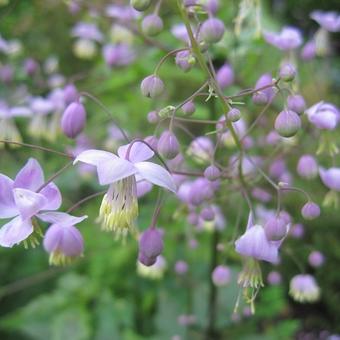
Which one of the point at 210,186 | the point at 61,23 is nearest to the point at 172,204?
the point at 210,186

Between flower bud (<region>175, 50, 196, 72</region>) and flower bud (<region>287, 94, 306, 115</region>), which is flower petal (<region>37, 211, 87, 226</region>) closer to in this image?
flower bud (<region>175, 50, 196, 72</region>)

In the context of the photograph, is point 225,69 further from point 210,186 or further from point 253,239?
point 253,239

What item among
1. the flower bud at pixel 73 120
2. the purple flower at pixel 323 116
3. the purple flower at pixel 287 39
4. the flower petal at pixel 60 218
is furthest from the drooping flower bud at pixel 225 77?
the flower petal at pixel 60 218

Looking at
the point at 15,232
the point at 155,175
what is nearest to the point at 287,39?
the point at 155,175

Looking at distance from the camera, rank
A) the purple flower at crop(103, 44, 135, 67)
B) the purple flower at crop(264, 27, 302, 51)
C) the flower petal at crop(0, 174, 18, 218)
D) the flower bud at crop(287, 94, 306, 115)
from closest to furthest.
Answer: the flower petal at crop(0, 174, 18, 218) < the flower bud at crop(287, 94, 306, 115) < the purple flower at crop(264, 27, 302, 51) < the purple flower at crop(103, 44, 135, 67)

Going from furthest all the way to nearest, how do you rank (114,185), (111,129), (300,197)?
(300,197) < (111,129) < (114,185)

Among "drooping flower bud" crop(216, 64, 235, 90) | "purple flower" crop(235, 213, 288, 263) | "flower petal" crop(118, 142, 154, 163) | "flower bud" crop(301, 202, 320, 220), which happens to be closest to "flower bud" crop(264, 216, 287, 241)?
"purple flower" crop(235, 213, 288, 263)
